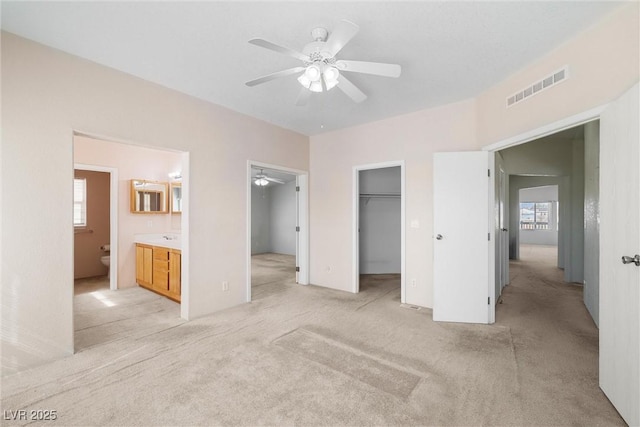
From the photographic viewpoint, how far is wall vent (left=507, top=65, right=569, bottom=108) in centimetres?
238

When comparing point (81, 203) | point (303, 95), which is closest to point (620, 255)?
point (303, 95)

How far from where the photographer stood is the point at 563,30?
7.17ft

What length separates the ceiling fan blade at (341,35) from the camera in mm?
1661

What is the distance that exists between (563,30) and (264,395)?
3583 mm

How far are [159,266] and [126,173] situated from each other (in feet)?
5.97

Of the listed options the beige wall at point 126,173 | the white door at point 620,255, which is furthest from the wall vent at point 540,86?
the beige wall at point 126,173

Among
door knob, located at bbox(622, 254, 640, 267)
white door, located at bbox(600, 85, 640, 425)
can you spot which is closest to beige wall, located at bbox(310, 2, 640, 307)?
white door, located at bbox(600, 85, 640, 425)

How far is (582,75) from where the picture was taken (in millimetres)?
2213

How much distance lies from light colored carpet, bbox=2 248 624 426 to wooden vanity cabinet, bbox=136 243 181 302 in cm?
50

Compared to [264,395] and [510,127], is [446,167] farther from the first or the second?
[264,395]

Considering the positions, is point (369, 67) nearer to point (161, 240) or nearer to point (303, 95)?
point (303, 95)

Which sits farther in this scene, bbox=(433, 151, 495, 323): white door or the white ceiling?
bbox=(433, 151, 495, 323): white door

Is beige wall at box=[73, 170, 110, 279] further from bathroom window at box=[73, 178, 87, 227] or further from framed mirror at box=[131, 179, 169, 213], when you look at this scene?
framed mirror at box=[131, 179, 169, 213]

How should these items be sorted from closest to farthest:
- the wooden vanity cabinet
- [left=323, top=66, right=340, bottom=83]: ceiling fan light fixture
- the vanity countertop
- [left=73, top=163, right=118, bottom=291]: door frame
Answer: [left=323, top=66, right=340, bottom=83]: ceiling fan light fixture, the wooden vanity cabinet, the vanity countertop, [left=73, top=163, right=118, bottom=291]: door frame
